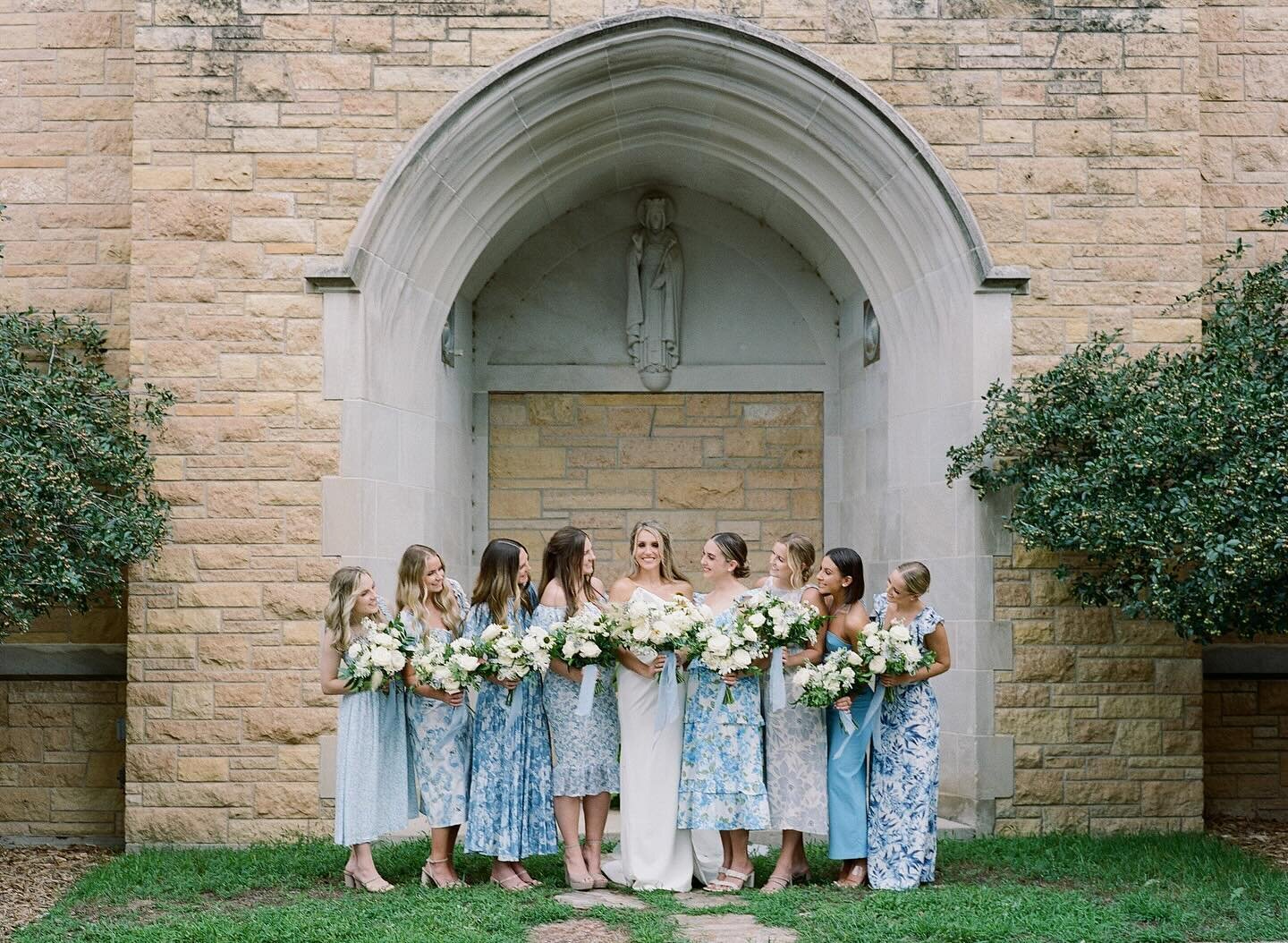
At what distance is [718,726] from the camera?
247 inches

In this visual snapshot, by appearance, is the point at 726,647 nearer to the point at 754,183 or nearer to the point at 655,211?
the point at 754,183

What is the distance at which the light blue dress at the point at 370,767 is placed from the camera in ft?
20.3

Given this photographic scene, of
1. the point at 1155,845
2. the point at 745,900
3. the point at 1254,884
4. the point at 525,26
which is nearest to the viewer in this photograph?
the point at 745,900

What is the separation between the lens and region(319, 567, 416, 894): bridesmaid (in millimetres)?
6188

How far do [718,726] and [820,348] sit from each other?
13.9ft

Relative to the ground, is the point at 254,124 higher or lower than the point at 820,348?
higher

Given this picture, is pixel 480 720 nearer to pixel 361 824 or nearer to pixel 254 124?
pixel 361 824

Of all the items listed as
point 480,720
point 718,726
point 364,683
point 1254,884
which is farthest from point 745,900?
point 1254,884

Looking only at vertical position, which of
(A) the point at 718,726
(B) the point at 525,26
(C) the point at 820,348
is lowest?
(A) the point at 718,726

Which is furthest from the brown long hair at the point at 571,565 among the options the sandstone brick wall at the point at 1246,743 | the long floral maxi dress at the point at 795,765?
the sandstone brick wall at the point at 1246,743

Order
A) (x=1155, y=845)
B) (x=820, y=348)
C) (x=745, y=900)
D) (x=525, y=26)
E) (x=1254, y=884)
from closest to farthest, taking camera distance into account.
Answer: (x=745, y=900) → (x=1254, y=884) → (x=1155, y=845) → (x=525, y=26) → (x=820, y=348)

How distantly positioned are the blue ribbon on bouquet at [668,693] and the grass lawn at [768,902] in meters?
0.79

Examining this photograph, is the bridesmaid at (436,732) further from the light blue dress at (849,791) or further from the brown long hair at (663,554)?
the light blue dress at (849,791)

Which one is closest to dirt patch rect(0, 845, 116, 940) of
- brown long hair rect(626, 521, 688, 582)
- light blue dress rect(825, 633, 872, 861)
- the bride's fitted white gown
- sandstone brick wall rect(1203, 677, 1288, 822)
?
the bride's fitted white gown
